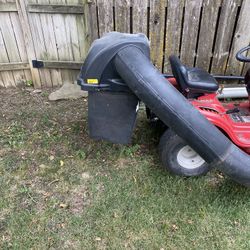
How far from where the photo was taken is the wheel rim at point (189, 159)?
99.9 inches

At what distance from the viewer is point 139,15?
3352 mm

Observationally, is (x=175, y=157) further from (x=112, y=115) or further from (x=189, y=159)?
(x=112, y=115)

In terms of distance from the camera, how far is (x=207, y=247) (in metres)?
2.05

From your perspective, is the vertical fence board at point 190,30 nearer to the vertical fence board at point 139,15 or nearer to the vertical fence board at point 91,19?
the vertical fence board at point 139,15

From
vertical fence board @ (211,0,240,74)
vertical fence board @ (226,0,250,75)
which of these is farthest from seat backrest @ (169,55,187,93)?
vertical fence board @ (226,0,250,75)

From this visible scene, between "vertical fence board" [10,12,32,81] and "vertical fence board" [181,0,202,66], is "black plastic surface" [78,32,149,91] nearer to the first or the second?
"vertical fence board" [181,0,202,66]

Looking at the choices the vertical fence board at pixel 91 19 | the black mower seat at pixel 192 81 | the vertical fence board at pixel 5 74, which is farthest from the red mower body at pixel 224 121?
Answer: the vertical fence board at pixel 5 74

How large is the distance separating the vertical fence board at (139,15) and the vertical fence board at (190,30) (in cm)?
48

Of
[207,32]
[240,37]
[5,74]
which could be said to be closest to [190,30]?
[207,32]

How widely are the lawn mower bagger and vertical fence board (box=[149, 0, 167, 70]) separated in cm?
112

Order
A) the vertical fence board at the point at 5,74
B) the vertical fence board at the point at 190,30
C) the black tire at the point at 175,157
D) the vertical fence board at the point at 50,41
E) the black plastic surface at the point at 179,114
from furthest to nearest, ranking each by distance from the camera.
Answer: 1. the vertical fence board at the point at 5,74
2. the vertical fence board at the point at 50,41
3. the vertical fence board at the point at 190,30
4. the black tire at the point at 175,157
5. the black plastic surface at the point at 179,114

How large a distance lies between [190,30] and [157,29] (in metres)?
0.41

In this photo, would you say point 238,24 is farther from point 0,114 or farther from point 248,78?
point 0,114

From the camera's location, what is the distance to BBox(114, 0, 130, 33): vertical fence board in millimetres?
3283
